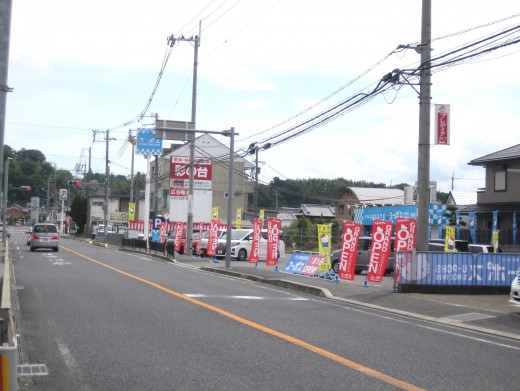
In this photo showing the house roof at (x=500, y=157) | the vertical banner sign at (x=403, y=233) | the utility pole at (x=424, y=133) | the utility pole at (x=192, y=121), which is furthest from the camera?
the house roof at (x=500, y=157)

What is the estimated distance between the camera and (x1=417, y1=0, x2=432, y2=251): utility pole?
17.7 meters

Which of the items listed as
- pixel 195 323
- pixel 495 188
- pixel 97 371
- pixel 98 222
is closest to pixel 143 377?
pixel 97 371

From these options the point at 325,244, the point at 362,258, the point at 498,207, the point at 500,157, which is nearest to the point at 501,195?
the point at 498,207

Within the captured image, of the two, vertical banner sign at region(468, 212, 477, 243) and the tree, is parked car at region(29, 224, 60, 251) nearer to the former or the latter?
vertical banner sign at region(468, 212, 477, 243)

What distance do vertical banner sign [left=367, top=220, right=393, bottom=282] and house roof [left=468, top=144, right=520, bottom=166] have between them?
751 inches

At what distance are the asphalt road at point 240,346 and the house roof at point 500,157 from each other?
24316mm

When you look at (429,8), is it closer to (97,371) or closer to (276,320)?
(276,320)

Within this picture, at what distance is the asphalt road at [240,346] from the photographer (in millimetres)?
7133

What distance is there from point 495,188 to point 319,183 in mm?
82290

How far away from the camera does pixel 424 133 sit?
17781 mm

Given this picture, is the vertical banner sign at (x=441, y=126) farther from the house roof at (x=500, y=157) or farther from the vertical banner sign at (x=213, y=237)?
the house roof at (x=500, y=157)

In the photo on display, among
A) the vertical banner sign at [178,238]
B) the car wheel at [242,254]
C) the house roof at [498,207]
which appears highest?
the house roof at [498,207]

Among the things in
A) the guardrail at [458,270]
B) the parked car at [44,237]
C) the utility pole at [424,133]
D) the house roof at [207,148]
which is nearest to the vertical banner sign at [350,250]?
the utility pole at [424,133]

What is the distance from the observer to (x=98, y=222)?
A: 109m
